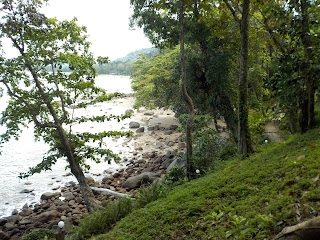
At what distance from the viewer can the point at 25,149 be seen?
63.7 feet

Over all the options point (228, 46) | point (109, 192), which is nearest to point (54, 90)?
point (109, 192)

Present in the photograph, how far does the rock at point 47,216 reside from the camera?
9905mm

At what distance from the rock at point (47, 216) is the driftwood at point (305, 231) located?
962 centimetres

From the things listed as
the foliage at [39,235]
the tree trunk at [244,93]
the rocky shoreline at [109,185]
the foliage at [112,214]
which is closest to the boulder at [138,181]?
the rocky shoreline at [109,185]

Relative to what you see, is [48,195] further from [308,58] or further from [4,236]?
[308,58]

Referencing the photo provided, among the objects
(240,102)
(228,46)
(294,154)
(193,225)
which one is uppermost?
(228,46)

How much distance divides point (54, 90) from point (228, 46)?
27.9ft

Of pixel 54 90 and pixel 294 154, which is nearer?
pixel 294 154

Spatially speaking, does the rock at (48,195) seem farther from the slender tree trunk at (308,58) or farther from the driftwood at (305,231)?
the driftwood at (305,231)

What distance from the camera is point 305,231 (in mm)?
2500

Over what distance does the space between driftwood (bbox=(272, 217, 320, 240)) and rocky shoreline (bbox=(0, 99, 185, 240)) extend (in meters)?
8.03

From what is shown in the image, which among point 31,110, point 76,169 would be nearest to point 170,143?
point 76,169

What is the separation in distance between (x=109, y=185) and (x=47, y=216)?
3366 millimetres

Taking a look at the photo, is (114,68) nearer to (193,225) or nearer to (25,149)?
(25,149)
